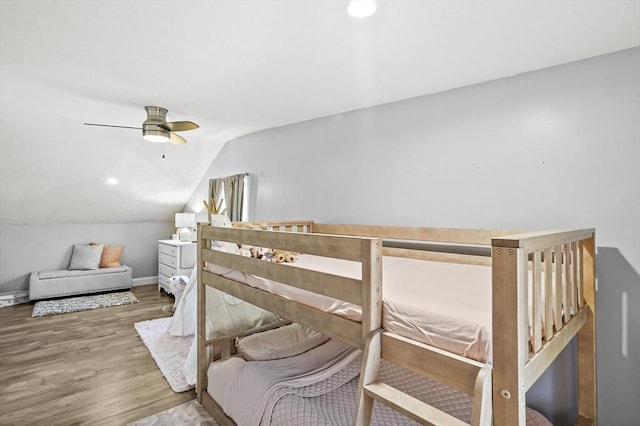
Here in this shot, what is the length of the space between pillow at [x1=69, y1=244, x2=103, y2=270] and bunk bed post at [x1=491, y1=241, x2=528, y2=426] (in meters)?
5.99

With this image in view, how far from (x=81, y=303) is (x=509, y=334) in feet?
18.2

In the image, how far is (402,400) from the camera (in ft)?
3.63

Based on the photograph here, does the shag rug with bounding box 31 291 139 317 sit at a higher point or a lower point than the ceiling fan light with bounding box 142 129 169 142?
lower

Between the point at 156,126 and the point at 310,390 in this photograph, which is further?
the point at 156,126

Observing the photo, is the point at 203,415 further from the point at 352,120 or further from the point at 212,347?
the point at 352,120

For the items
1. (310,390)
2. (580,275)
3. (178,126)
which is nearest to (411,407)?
(310,390)

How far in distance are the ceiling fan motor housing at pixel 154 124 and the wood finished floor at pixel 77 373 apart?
2.11m

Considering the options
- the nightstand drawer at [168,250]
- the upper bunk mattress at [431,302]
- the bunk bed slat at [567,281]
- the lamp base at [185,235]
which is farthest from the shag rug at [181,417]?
the lamp base at [185,235]

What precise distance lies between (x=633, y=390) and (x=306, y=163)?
118 inches

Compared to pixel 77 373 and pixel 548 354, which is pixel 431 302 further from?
pixel 77 373

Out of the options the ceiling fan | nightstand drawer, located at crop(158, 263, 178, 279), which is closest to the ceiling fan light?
the ceiling fan

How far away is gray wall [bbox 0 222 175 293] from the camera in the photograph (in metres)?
4.90

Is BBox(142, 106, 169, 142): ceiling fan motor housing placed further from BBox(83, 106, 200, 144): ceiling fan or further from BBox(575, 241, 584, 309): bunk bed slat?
BBox(575, 241, 584, 309): bunk bed slat

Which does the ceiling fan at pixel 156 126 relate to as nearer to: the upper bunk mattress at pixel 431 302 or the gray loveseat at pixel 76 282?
the upper bunk mattress at pixel 431 302
